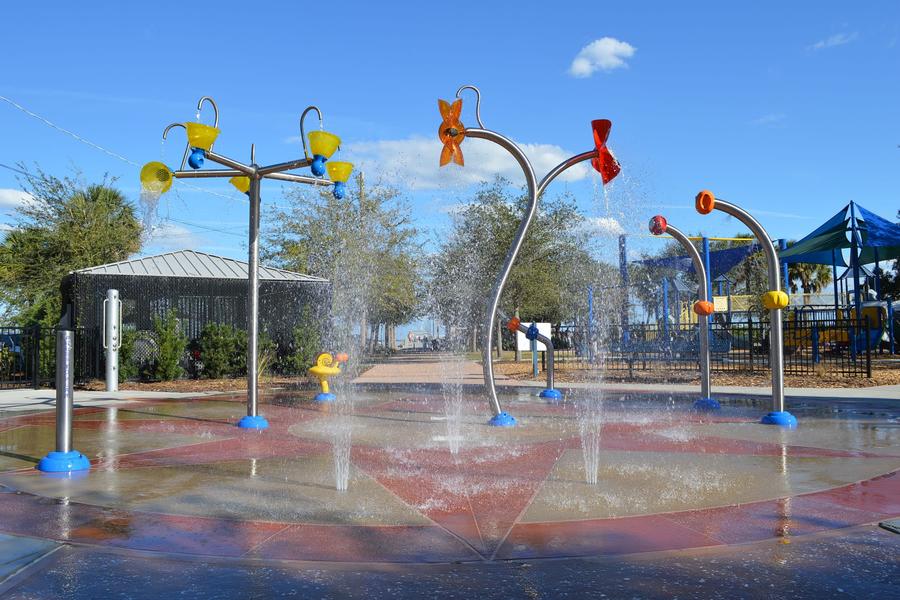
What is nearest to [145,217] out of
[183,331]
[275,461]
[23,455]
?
[23,455]

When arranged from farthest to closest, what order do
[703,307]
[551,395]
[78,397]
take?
→ [78,397] < [551,395] < [703,307]

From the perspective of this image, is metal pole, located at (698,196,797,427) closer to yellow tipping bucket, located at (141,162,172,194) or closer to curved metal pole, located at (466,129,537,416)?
curved metal pole, located at (466,129,537,416)

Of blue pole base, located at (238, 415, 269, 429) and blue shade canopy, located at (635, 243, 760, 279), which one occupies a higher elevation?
blue shade canopy, located at (635, 243, 760, 279)

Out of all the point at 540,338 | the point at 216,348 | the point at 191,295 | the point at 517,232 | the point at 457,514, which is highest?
the point at 517,232

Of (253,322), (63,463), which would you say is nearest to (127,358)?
(253,322)

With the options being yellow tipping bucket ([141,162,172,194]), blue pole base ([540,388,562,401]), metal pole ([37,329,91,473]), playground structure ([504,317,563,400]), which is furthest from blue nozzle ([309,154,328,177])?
blue pole base ([540,388,562,401])

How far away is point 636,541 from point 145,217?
665 centimetres

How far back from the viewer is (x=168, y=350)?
15.3 meters

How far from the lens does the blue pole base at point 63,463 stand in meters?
5.87

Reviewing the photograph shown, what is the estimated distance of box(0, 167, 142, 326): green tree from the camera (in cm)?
2495

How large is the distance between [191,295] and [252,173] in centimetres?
993

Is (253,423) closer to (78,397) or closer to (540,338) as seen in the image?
(540,338)

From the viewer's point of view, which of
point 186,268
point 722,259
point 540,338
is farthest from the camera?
point 722,259

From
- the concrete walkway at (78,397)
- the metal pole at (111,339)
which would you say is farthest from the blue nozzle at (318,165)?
the metal pole at (111,339)
